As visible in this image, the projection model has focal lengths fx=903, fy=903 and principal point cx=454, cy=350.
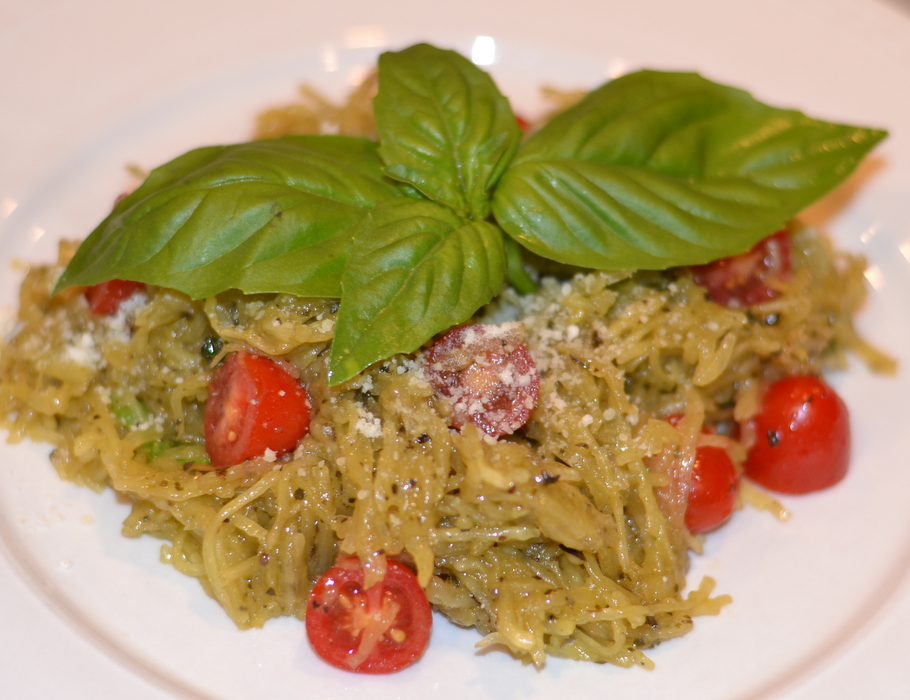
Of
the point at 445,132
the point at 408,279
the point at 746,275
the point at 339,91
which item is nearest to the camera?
the point at 408,279

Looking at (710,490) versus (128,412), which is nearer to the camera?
(710,490)

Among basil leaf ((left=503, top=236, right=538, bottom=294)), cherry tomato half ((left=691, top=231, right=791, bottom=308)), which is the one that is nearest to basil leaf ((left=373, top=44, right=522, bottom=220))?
basil leaf ((left=503, top=236, right=538, bottom=294))

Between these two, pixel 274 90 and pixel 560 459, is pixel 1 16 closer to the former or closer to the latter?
pixel 274 90

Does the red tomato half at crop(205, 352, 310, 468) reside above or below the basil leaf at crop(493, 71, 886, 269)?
below

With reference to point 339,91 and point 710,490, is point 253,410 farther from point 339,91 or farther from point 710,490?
point 339,91

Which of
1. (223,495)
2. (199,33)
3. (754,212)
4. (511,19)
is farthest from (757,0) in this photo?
(223,495)

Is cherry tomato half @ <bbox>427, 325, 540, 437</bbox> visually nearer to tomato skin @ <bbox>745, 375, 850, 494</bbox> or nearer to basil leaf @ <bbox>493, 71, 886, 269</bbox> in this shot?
basil leaf @ <bbox>493, 71, 886, 269</bbox>

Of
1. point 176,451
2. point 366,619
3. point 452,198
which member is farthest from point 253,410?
point 452,198

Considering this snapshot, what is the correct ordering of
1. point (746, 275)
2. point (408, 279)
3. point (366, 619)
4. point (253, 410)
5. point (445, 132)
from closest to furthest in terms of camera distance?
point (366, 619)
point (408, 279)
point (253, 410)
point (445, 132)
point (746, 275)
